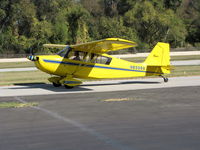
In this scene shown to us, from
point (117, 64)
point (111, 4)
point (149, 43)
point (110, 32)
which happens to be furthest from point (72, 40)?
point (117, 64)

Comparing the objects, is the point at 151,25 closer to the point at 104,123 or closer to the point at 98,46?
the point at 98,46

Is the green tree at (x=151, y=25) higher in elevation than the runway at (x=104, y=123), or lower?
higher

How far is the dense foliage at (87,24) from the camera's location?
5888cm

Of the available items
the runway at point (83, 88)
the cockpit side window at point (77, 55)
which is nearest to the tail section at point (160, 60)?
the runway at point (83, 88)

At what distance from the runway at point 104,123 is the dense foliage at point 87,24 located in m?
42.0

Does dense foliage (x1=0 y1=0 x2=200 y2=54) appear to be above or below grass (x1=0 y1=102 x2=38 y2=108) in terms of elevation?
above

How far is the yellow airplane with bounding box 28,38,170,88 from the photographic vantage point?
17.9m

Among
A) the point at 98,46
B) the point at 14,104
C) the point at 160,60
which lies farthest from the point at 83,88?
the point at 14,104

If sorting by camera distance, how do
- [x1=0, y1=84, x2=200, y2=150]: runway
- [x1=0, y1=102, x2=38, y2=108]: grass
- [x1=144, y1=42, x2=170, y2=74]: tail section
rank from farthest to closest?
[x1=144, y1=42, x2=170, y2=74]: tail section
[x1=0, y1=102, x2=38, y2=108]: grass
[x1=0, y1=84, x2=200, y2=150]: runway

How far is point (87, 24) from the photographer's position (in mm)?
67750

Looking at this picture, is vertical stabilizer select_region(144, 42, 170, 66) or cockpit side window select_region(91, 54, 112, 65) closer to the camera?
cockpit side window select_region(91, 54, 112, 65)

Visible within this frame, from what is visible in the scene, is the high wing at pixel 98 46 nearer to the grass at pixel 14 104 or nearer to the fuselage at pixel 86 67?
the fuselage at pixel 86 67

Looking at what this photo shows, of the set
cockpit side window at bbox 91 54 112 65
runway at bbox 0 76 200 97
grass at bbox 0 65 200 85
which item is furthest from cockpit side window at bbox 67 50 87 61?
grass at bbox 0 65 200 85

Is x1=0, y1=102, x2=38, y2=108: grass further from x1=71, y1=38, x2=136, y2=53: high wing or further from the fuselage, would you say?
x1=71, y1=38, x2=136, y2=53: high wing
